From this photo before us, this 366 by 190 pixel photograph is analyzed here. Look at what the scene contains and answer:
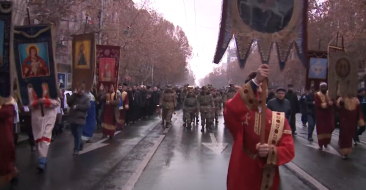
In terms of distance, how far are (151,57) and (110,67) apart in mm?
26601

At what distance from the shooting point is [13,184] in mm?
7223

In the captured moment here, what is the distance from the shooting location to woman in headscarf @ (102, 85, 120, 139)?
14.1 metres

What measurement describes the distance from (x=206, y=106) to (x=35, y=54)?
35.0ft

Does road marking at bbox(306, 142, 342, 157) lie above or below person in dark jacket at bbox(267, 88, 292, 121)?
below

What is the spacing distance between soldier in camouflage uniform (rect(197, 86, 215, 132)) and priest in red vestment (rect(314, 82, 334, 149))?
649 cm

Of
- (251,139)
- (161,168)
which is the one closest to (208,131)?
(161,168)

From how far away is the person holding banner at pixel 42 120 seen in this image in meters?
8.34

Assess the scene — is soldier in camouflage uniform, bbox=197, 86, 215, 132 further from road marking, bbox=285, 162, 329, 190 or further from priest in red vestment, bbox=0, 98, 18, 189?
priest in red vestment, bbox=0, 98, 18, 189

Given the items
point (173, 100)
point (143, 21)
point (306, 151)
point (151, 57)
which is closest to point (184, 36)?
point (151, 57)

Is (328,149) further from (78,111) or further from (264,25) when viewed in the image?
(264,25)

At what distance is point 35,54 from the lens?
8148mm

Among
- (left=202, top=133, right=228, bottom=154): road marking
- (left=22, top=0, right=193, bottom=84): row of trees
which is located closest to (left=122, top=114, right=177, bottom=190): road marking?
(left=202, top=133, right=228, bottom=154): road marking

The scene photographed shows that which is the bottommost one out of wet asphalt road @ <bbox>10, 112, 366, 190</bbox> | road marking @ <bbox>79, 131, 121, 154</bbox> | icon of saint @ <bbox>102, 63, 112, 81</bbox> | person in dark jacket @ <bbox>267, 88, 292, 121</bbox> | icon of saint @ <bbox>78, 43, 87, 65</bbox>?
road marking @ <bbox>79, 131, 121, 154</bbox>

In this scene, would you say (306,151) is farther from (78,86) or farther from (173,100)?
(173,100)
